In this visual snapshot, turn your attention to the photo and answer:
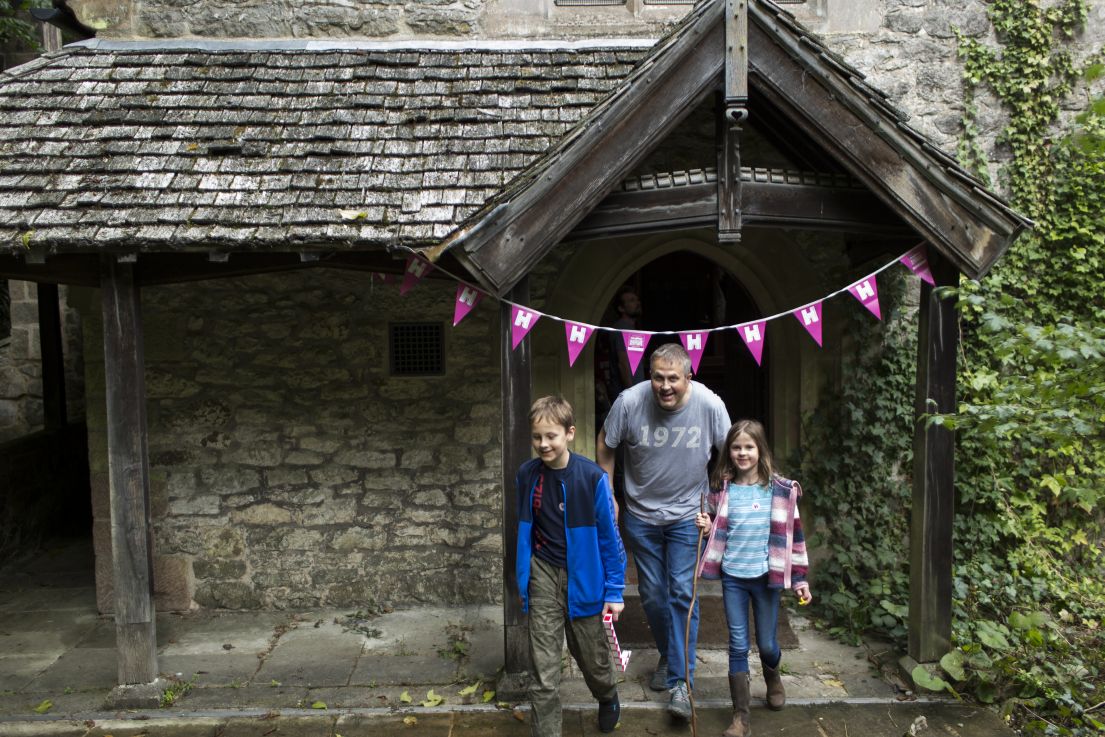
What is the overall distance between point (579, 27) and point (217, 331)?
3.47m

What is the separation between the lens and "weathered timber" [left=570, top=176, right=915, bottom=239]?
14.8 ft

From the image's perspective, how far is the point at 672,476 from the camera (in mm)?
4371

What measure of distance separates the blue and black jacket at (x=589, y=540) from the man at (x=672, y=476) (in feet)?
1.54

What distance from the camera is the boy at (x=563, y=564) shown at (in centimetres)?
392


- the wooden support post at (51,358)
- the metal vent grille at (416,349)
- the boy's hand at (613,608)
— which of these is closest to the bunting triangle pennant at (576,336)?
the boy's hand at (613,608)

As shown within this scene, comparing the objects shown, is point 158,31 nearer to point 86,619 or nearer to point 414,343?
point 414,343

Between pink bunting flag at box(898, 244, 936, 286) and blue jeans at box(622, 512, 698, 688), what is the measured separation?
1910mm

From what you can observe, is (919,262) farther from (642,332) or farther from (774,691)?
(774,691)

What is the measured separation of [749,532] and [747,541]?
5cm

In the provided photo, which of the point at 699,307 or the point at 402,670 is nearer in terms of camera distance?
the point at 402,670

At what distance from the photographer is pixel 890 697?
15.3 ft

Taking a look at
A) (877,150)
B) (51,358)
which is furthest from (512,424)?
(51,358)

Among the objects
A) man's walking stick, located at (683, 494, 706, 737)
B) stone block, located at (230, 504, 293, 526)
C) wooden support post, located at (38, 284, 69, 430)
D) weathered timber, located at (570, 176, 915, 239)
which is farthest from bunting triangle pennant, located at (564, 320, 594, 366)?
wooden support post, located at (38, 284, 69, 430)

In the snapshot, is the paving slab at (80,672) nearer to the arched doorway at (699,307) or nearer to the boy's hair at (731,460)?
the boy's hair at (731,460)
